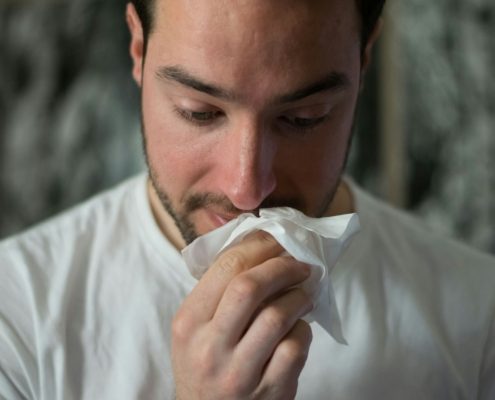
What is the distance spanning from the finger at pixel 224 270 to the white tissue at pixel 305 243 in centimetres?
2

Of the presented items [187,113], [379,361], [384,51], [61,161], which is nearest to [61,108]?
[61,161]

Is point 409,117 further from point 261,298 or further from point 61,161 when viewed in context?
point 261,298

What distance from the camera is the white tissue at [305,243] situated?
830mm

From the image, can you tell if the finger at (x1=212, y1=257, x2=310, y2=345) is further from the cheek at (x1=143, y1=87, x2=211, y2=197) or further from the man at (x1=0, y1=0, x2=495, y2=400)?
the cheek at (x1=143, y1=87, x2=211, y2=197)

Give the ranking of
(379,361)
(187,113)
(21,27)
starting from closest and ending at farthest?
(187,113), (379,361), (21,27)

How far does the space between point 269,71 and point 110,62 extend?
37.2 inches

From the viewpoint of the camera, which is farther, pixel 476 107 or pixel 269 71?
pixel 476 107

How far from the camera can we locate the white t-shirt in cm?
95

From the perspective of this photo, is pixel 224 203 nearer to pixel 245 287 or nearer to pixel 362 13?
pixel 245 287

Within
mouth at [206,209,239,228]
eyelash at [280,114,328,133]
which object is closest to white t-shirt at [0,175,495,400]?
mouth at [206,209,239,228]

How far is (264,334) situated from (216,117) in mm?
268

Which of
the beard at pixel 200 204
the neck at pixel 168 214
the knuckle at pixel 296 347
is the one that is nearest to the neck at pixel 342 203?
the neck at pixel 168 214

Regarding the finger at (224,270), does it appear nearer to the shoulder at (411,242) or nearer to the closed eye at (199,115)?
the closed eye at (199,115)

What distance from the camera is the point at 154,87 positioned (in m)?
0.91
